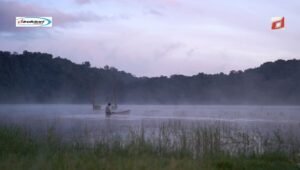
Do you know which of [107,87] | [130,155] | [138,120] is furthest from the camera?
[107,87]

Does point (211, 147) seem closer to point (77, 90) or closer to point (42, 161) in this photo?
point (42, 161)

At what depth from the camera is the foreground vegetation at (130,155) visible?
1037cm

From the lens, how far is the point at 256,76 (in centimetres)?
8075

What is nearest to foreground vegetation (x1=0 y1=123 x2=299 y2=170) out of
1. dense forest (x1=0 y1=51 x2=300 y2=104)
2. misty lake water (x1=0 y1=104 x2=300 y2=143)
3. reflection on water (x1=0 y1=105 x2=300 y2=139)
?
misty lake water (x1=0 y1=104 x2=300 y2=143)

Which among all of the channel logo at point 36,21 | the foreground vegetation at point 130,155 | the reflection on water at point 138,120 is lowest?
the reflection on water at point 138,120

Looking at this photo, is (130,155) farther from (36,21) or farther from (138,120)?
(138,120)

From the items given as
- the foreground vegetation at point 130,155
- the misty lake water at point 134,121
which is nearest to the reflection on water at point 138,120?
the misty lake water at point 134,121

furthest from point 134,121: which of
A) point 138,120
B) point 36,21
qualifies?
point 36,21

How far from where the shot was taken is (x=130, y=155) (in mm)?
12742

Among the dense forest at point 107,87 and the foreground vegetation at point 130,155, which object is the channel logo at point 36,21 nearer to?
the foreground vegetation at point 130,155

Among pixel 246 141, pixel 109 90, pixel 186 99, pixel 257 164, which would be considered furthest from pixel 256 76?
pixel 257 164

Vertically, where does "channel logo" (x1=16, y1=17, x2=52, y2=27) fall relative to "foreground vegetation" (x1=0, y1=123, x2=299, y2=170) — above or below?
above

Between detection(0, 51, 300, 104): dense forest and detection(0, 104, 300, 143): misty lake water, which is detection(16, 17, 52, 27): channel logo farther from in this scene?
detection(0, 51, 300, 104): dense forest

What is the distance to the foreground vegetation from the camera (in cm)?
1037
